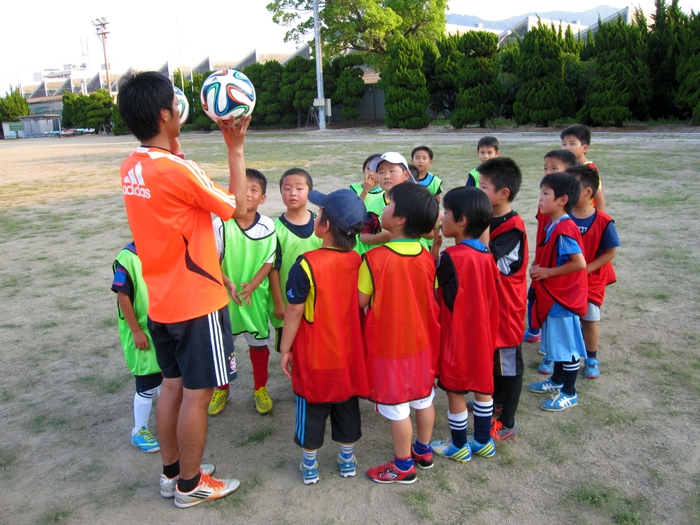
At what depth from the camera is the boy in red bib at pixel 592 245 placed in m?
3.65

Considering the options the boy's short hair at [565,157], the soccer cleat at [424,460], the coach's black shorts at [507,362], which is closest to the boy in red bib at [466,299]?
the coach's black shorts at [507,362]

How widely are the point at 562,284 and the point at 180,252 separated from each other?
2.30 meters

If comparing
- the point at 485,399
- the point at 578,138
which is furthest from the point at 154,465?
the point at 578,138

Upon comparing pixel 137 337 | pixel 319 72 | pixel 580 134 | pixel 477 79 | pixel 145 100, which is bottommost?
pixel 137 337

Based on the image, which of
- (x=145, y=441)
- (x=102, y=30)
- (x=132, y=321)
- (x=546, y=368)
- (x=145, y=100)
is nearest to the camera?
(x=145, y=100)

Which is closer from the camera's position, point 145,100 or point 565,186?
point 145,100

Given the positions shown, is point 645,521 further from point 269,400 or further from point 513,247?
point 269,400

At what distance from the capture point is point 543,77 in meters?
23.2

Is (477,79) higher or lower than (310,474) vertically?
higher

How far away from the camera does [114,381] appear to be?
395 centimetres

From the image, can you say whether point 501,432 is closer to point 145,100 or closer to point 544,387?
point 544,387

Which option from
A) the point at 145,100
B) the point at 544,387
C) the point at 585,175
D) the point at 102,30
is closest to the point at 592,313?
the point at 544,387

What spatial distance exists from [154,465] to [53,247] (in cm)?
577

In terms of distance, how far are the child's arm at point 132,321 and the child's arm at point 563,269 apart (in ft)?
7.69
